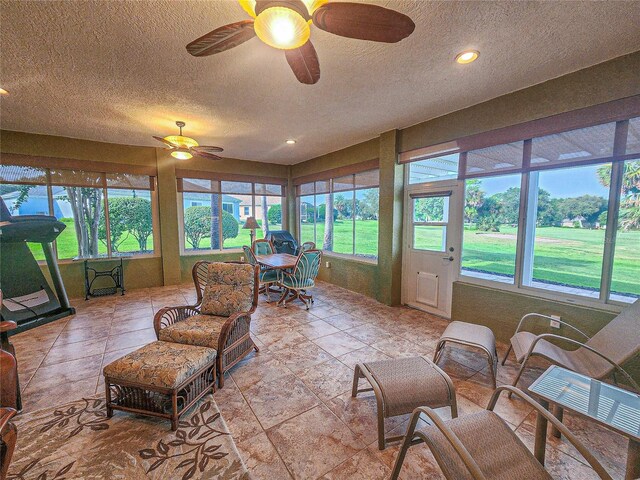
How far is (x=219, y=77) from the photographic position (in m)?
2.54

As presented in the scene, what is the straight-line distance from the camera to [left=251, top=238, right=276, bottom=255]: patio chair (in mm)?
5414

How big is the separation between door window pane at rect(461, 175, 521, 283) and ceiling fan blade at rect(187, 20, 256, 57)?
3.11m

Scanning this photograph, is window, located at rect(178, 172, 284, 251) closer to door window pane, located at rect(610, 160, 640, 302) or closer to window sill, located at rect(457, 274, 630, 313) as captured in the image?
window sill, located at rect(457, 274, 630, 313)

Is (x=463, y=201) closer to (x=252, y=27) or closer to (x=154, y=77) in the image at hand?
(x=252, y=27)

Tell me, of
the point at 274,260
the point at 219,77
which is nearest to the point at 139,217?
the point at 274,260

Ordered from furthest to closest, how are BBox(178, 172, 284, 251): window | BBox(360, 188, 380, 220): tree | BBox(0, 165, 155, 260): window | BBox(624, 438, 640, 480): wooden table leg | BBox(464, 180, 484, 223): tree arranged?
BBox(178, 172, 284, 251): window, BBox(360, 188, 380, 220): tree, BBox(0, 165, 155, 260): window, BBox(464, 180, 484, 223): tree, BBox(624, 438, 640, 480): wooden table leg

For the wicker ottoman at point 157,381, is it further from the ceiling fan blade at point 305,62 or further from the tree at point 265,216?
the tree at point 265,216

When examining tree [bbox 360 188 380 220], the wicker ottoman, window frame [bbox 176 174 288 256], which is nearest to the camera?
the wicker ottoman

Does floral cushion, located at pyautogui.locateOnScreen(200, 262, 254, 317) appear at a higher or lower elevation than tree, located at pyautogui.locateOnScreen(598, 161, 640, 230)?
lower

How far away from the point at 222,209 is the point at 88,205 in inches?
94.7

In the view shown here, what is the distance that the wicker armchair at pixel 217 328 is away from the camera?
2.25m

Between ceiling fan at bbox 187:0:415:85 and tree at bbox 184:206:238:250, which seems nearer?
ceiling fan at bbox 187:0:415:85

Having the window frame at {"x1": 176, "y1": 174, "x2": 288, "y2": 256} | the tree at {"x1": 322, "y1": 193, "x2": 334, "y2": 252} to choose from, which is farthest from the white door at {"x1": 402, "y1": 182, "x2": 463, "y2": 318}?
the window frame at {"x1": 176, "y1": 174, "x2": 288, "y2": 256}

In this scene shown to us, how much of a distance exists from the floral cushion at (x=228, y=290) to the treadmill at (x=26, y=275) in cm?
280
